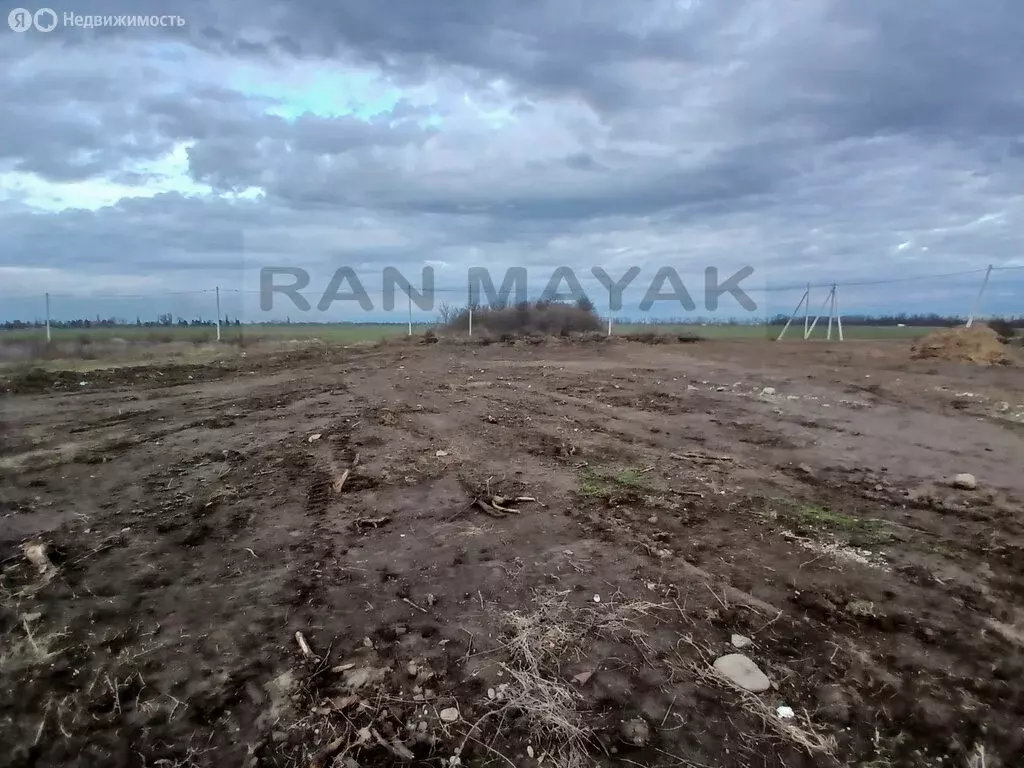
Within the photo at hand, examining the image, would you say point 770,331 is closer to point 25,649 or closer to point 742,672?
point 742,672

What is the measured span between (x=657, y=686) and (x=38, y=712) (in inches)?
88.1

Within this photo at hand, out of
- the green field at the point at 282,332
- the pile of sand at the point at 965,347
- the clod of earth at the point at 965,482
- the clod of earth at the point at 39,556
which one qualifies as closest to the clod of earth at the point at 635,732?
the clod of earth at the point at 39,556

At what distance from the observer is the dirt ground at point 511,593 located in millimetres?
2029

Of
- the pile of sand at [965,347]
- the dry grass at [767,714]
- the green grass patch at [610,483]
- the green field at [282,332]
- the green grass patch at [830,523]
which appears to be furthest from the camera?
the green field at [282,332]

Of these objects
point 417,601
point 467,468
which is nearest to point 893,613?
point 417,601

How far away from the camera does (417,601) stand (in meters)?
2.73

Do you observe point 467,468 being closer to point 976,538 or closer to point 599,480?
point 599,480

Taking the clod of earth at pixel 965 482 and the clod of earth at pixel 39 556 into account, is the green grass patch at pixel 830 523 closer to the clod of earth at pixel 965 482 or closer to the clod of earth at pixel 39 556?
the clod of earth at pixel 965 482

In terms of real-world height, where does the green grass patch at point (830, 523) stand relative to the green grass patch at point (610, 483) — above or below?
below

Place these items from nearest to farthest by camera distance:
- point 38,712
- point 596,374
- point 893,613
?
point 38,712, point 893,613, point 596,374

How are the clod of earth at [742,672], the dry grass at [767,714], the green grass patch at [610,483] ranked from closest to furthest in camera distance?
the dry grass at [767,714] → the clod of earth at [742,672] → the green grass patch at [610,483]

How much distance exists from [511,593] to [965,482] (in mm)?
3461

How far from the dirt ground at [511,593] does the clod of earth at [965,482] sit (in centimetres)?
6

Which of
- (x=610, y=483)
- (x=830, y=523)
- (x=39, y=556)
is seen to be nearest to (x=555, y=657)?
(x=610, y=483)
